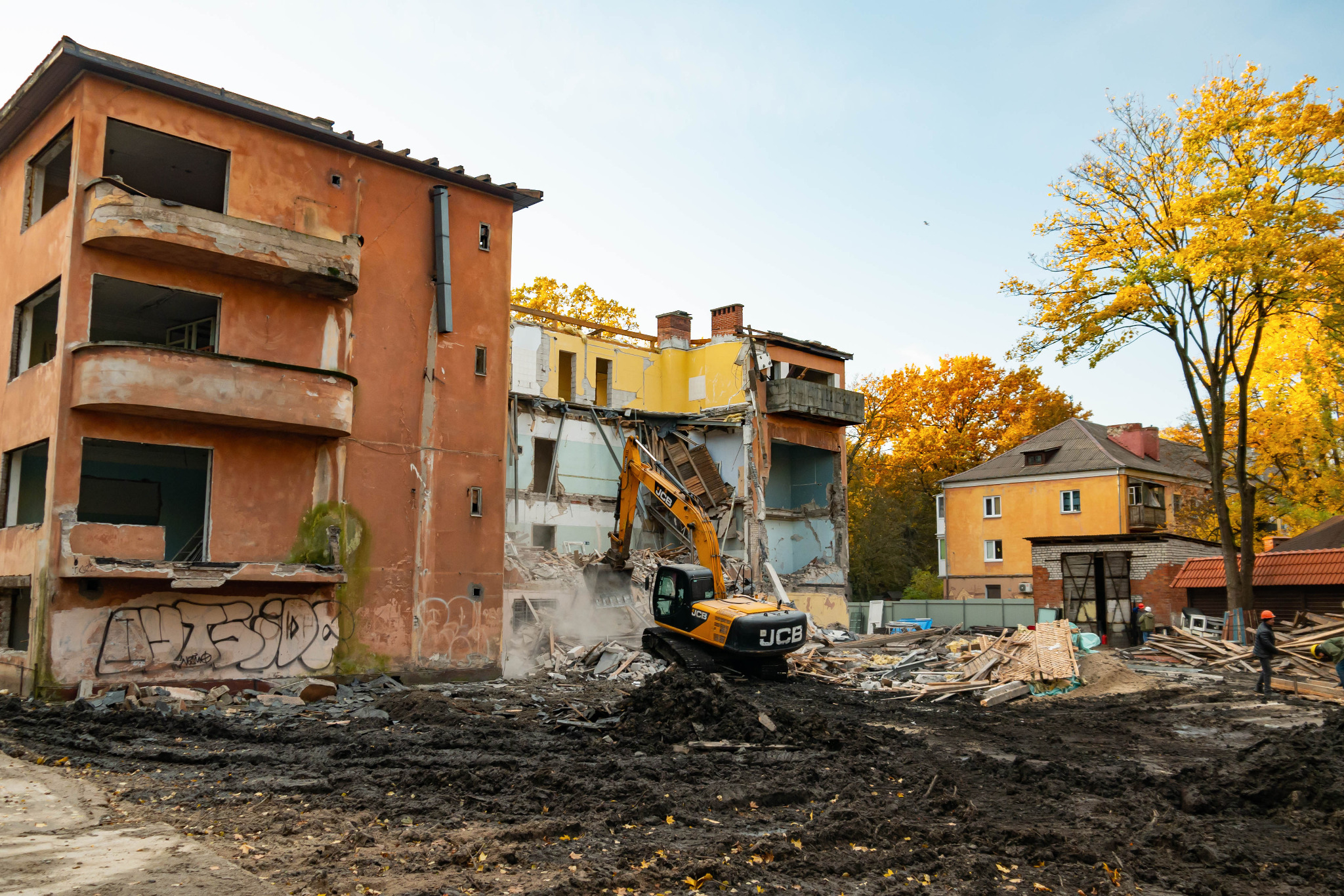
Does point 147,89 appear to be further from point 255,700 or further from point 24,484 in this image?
point 255,700

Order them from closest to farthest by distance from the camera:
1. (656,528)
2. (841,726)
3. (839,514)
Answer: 1. (841,726)
2. (656,528)
3. (839,514)

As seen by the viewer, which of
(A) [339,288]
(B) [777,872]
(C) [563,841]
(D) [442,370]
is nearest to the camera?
(B) [777,872]

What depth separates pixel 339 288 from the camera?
1831 cm

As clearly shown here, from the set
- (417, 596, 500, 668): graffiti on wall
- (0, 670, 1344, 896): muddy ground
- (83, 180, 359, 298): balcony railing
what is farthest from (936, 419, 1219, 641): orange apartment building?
(83, 180, 359, 298): balcony railing

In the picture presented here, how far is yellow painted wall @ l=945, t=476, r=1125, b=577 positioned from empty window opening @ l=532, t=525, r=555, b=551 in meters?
22.5

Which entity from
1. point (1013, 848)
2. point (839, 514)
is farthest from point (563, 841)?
point (839, 514)

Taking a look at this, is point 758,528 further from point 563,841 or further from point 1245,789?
point 563,841

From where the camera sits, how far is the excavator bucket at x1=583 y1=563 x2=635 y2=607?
2519 centimetres

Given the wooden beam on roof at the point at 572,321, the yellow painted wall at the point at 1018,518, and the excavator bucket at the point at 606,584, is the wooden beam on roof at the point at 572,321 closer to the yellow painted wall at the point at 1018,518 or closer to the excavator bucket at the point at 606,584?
the excavator bucket at the point at 606,584

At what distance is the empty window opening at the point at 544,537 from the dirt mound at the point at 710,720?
16.0 m

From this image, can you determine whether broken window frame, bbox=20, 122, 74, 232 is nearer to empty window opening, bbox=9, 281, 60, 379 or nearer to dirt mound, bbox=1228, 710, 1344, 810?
empty window opening, bbox=9, 281, 60, 379

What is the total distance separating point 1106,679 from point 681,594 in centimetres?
921

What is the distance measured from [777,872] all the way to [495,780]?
Answer: 3688 millimetres

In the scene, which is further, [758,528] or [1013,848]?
[758,528]
